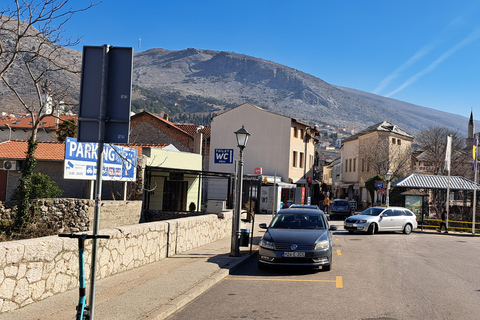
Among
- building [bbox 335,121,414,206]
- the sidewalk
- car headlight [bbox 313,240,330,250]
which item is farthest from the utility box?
building [bbox 335,121,414,206]

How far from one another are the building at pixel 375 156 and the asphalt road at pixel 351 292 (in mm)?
43215

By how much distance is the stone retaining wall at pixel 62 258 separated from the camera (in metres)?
6.44

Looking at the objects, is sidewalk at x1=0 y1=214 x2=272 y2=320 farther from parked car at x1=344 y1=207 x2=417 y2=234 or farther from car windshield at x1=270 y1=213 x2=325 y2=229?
parked car at x1=344 y1=207 x2=417 y2=234

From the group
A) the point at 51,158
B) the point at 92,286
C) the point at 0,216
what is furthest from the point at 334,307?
the point at 51,158

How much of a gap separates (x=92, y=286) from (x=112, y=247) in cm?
433

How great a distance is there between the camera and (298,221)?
43.6ft

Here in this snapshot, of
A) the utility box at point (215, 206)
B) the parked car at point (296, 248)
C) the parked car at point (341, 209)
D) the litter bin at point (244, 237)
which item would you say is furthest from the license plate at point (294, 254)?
the parked car at point (341, 209)

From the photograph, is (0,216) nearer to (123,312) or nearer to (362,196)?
(123,312)

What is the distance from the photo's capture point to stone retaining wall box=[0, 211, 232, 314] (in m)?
6.44

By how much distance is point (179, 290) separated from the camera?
27.6 feet

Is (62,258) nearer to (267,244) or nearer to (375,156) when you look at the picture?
(267,244)

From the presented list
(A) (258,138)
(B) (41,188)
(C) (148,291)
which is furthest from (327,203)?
(C) (148,291)

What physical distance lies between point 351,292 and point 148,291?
3890mm

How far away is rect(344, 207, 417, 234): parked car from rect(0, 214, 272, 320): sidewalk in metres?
14.0
